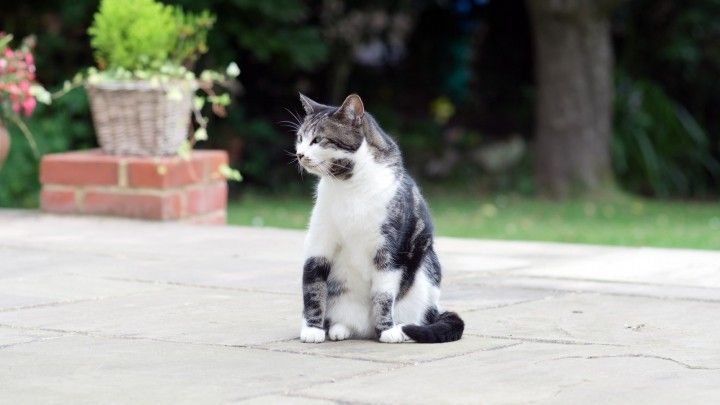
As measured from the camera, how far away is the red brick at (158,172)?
7148 mm

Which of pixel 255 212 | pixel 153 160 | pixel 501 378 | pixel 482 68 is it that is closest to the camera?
pixel 501 378

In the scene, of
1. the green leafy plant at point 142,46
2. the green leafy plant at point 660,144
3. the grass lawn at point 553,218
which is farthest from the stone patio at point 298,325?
the green leafy plant at point 660,144

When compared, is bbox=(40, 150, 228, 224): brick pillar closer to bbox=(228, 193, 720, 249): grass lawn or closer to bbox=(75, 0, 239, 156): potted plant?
bbox=(75, 0, 239, 156): potted plant

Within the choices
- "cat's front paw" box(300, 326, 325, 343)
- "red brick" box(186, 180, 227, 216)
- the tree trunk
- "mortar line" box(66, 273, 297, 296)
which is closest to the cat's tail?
"cat's front paw" box(300, 326, 325, 343)

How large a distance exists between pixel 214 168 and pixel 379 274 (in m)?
3.78

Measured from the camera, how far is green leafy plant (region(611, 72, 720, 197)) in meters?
12.7

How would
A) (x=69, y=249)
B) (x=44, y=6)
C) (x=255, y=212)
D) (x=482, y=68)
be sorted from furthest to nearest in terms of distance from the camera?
(x=482, y=68) → (x=44, y=6) → (x=255, y=212) → (x=69, y=249)

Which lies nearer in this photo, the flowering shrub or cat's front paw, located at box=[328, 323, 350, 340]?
cat's front paw, located at box=[328, 323, 350, 340]

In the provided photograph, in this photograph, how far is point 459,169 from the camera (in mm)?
12852

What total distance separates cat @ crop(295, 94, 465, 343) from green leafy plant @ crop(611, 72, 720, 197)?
889 centimetres

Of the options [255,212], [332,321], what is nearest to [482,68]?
[255,212]

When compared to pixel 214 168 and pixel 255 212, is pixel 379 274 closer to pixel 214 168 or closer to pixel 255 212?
pixel 214 168

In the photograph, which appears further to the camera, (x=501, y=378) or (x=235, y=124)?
(x=235, y=124)

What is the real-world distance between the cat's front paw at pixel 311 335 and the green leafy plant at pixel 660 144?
906cm
